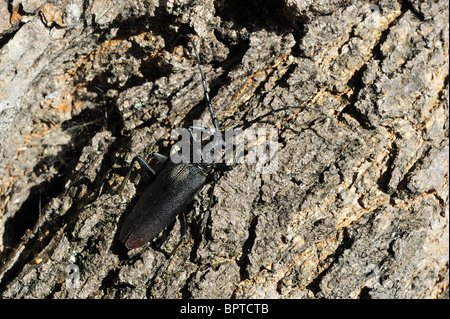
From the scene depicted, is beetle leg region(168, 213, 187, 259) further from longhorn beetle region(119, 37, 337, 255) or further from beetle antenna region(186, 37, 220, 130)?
beetle antenna region(186, 37, 220, 130)

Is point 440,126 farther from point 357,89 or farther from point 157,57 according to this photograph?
point 157,57

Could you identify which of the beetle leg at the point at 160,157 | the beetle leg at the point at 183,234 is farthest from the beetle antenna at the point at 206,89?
the beetle leg at the point at 183,234

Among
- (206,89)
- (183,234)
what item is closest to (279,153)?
(206,89)

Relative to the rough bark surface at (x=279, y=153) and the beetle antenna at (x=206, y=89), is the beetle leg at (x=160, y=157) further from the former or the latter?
the beetle antenna at (x=206, y=89)

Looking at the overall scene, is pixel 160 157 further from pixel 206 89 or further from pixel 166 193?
pixel 206 89

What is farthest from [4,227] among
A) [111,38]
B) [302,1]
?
[302,1]

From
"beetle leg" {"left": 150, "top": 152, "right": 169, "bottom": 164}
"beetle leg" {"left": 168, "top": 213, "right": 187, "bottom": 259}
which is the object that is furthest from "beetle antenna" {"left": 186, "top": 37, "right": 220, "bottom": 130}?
"beetle leg" {"left": 168, "top": 213, "right": 187, "bottom": 259}
